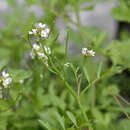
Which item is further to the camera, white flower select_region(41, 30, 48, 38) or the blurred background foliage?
the blurred background foliage

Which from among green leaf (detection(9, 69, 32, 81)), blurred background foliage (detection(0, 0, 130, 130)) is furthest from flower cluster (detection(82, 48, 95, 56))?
green leaf (detection(9, 69, 32, 81))

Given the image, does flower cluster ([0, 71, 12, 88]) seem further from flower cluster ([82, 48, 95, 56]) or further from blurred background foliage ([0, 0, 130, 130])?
flower cluster ([82, 48, 95, 56])

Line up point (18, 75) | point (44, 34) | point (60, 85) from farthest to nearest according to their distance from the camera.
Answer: point (60, 85)
point (18, 75)
point (44, 34)

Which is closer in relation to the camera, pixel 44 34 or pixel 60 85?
pixel 44 34

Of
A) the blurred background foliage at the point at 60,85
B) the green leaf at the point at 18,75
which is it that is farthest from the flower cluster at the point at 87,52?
the green leaf at the point at 18,75

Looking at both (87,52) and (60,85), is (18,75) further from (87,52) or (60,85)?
(60,85)

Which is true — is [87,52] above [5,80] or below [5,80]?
above

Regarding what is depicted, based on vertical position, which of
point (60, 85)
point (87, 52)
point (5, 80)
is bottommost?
point (60, 85)

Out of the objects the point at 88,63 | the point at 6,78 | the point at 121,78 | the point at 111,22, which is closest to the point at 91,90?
the point at 88,63

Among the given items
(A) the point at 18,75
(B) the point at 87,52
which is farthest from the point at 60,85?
(B) the point at 87,52
